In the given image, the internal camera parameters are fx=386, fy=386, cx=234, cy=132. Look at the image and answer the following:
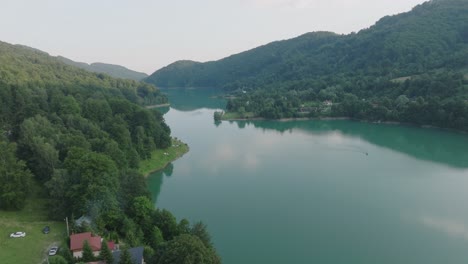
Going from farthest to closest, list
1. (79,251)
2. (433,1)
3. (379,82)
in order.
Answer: (433,1)
(379,82)
(79,251)

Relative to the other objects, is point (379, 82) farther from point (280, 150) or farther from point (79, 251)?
point (79, 251)

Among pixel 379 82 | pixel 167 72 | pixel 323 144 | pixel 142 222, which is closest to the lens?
pixel 142 222

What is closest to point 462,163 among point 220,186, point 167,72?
point 220,186

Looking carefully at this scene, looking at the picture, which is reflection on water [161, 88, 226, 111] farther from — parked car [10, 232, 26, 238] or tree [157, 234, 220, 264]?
tree [157, 234, 220, 264]

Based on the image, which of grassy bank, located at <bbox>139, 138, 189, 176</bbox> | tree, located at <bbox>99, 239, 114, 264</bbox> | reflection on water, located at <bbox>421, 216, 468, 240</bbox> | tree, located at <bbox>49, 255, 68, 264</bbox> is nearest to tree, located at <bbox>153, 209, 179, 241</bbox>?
tree, located at <bbox>99, 239, 114, 264</bbox>

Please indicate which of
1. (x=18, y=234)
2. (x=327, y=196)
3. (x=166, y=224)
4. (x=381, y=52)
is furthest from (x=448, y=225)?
(x=381, y=52)

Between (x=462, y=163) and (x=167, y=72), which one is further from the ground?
(x=167, y=72)
